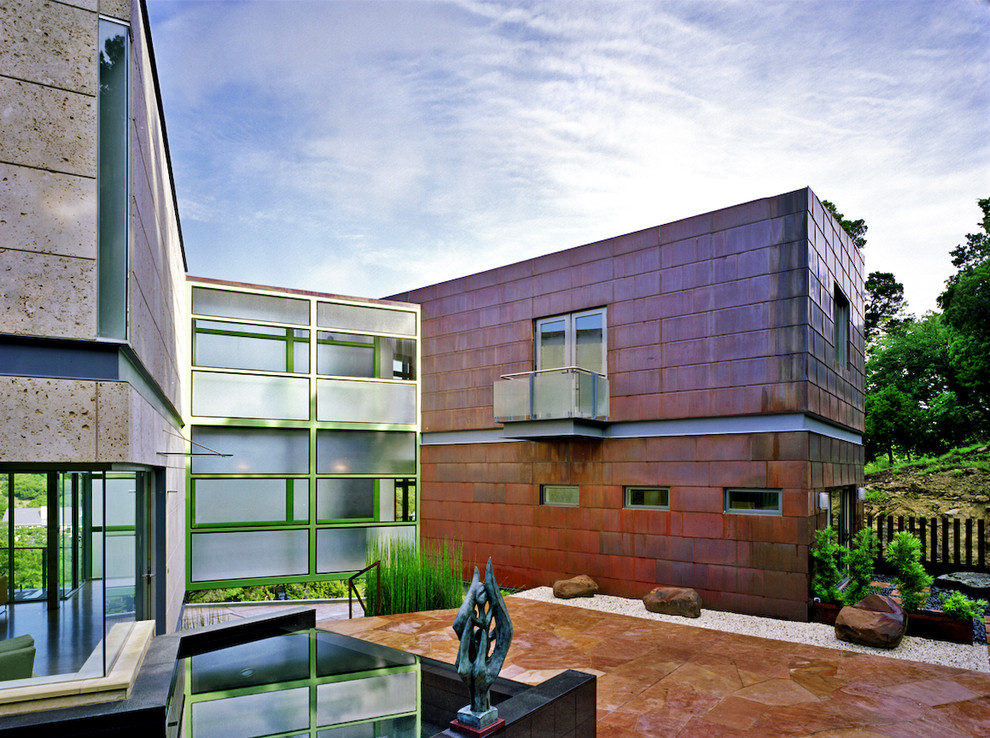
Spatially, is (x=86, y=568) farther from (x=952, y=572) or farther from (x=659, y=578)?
(x=952, y=572)

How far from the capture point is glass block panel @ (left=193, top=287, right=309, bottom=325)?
12.3 metres

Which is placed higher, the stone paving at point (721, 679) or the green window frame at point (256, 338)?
the green window frame at point (256, 338)

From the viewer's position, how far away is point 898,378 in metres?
27.9

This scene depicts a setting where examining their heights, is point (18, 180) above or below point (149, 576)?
above

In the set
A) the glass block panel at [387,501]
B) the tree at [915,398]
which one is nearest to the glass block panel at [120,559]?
the glass block panel at [387,501]

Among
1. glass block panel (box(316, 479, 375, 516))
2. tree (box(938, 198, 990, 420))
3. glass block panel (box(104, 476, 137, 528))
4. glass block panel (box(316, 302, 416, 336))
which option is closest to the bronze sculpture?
glass block panel (box(104, 476, 137, 528))

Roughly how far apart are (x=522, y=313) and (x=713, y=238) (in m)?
3.89

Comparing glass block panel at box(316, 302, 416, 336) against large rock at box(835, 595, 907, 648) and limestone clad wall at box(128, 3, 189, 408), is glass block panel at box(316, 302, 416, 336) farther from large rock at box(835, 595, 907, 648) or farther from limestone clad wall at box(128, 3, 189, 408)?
large rock at box(835, 595, 907, 648)

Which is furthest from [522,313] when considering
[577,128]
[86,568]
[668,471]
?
[577,128]

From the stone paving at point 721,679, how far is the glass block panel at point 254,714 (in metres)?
2.51

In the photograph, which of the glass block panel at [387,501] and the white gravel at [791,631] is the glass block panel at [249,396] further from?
the white gravel at [791,631]

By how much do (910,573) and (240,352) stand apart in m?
11.4

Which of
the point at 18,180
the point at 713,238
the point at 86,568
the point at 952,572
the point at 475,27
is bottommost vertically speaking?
the point at 952,572

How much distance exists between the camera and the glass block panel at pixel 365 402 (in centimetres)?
1321
